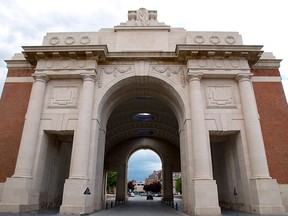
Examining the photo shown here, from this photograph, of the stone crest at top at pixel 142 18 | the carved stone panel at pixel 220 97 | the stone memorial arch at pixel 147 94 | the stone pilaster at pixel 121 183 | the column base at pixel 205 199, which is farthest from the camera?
the stone pilaster at pixel 121 183

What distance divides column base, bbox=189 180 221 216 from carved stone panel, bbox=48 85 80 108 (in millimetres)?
11929

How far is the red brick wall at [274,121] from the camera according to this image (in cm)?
1794

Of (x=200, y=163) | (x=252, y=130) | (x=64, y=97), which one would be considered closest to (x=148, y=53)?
(x=64, y=97)

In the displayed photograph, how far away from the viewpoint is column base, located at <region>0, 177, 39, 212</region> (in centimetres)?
1578

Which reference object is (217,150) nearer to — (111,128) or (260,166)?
(260,166)

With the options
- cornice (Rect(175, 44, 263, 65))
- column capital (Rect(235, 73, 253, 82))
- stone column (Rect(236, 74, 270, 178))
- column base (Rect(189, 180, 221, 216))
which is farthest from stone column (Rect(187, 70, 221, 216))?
column capital (Rect(235, 73, 253, 82))

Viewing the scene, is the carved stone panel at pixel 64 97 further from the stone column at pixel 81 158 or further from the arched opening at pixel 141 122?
the arched opening at pixel 141 122

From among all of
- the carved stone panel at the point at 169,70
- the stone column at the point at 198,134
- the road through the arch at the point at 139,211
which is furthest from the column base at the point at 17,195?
the carved stone panel at the point at 169,70

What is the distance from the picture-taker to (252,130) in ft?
58.3

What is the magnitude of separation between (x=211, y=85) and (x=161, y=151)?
25870 mm

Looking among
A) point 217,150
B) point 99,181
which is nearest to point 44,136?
point 99,181

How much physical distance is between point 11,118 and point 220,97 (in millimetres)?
18442

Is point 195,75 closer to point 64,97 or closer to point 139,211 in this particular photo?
point 64,97

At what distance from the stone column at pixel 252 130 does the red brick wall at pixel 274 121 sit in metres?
1.35
